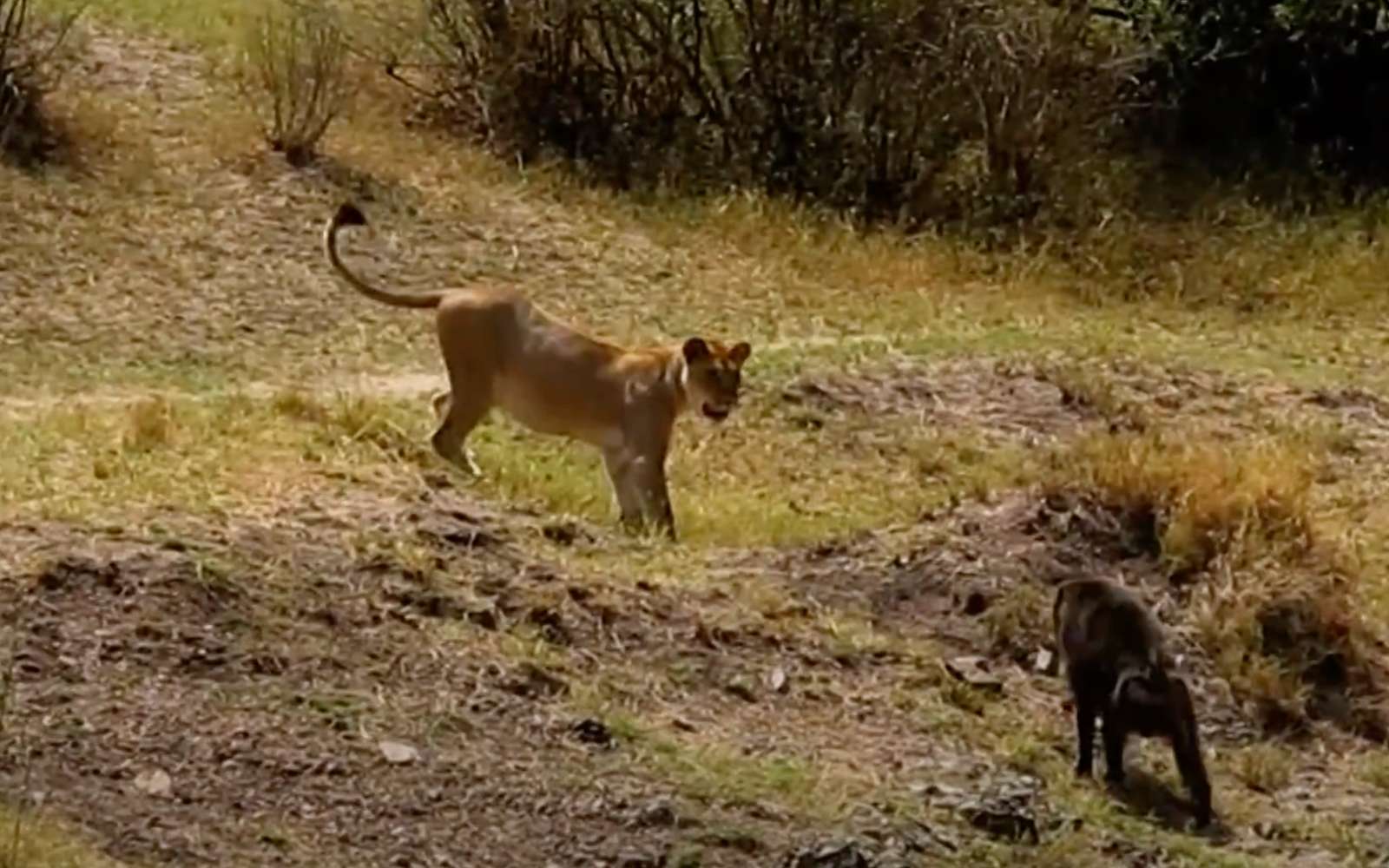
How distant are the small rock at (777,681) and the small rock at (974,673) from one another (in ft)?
1.95

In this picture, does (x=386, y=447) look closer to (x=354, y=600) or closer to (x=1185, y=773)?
(x=354, y=600)

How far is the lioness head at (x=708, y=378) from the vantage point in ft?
35.0

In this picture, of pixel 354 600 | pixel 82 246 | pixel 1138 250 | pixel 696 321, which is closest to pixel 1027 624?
pixel 354 600

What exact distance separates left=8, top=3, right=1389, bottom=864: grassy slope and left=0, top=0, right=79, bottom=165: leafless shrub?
0.22 meters

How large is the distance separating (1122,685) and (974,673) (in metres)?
0.85

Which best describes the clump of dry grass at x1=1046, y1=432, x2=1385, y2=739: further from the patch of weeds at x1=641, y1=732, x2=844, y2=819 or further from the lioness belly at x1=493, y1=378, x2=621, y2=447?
the patch of weeds at x1=641, y1=732, x2=844, y2=819

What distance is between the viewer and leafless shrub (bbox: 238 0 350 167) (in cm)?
1711

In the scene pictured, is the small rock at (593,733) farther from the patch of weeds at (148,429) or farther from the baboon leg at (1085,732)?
the patch of weeds at (148,429)

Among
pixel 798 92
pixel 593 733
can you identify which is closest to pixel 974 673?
pixel 593 733

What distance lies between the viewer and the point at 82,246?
600 inches

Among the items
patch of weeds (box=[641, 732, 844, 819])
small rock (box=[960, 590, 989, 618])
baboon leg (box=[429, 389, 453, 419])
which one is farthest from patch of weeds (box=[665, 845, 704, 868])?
baboon leg (box=[429, 389, 453, 419])

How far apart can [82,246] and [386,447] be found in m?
5.54

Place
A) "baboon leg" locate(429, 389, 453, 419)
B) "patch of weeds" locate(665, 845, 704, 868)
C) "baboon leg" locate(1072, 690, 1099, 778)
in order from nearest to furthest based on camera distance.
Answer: "patch of weeds" locate(665, 845, 704, 868), "baboon leg" locate(1072, 690, 1099, 778), "baboon leg" locate(429, 389, 453, 419)

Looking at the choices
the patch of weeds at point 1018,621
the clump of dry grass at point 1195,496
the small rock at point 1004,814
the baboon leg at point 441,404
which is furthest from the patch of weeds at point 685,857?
the baboon leg at point 441,404
